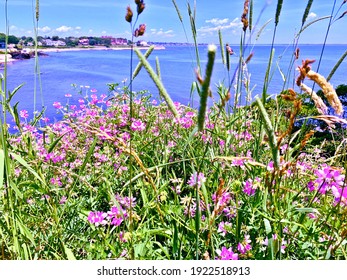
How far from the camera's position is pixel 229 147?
1.33 m

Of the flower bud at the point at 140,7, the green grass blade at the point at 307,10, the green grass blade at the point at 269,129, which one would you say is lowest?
the green grass blade at the point at 269,129

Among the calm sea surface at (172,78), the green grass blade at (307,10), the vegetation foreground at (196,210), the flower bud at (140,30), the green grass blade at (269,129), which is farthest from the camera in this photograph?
the calm sea surface at (172,78)

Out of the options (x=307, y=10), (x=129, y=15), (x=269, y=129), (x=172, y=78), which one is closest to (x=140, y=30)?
(x=129, y=15)

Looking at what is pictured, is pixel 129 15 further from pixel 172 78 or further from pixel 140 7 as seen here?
pixel 172 78

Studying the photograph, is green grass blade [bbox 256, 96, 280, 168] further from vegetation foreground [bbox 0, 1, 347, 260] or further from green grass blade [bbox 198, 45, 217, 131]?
green grass blade [bbox 198, 45, 217, 131]

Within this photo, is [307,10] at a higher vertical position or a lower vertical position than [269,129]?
higher

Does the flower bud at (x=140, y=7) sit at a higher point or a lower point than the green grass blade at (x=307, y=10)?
lower

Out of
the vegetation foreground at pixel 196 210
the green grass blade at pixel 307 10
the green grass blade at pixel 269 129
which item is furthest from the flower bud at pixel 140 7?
the green grass blade at pixel 307 10

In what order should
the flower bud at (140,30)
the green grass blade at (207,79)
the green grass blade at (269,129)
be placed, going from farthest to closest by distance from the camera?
the flower bud at (140,30) → the green grass blade at (269,129) → the green grass blade at (207,79)

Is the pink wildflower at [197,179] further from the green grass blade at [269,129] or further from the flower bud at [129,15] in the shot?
the flower bud at [129,15]
